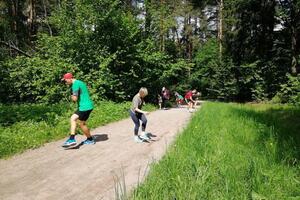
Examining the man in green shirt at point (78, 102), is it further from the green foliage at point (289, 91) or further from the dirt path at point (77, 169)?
the green foliage at point (289, 91)

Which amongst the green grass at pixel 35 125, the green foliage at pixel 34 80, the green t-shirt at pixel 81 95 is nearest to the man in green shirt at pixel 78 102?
the green t-shirt at pixel 81 95

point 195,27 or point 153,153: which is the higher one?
point 195,27

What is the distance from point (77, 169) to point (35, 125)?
18.0 feet

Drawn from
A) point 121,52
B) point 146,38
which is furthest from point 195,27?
point 121,52

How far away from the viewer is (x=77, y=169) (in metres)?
6.39

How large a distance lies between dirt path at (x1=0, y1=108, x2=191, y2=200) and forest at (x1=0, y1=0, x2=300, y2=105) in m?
11.5

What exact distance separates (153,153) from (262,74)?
1061 inches

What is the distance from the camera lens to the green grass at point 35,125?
8.67m

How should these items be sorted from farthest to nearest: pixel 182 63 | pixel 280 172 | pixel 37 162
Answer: pixel 182 63 < pixel 37 162 < pixel 280 172

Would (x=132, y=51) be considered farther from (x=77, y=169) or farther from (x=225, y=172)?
(x=225, y=172)

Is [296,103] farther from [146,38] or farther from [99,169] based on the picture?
[99,169]

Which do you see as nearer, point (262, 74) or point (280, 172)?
point (280, 172)

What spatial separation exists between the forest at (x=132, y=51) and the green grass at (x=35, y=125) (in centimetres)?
531

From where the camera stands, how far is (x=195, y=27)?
1909 inches
